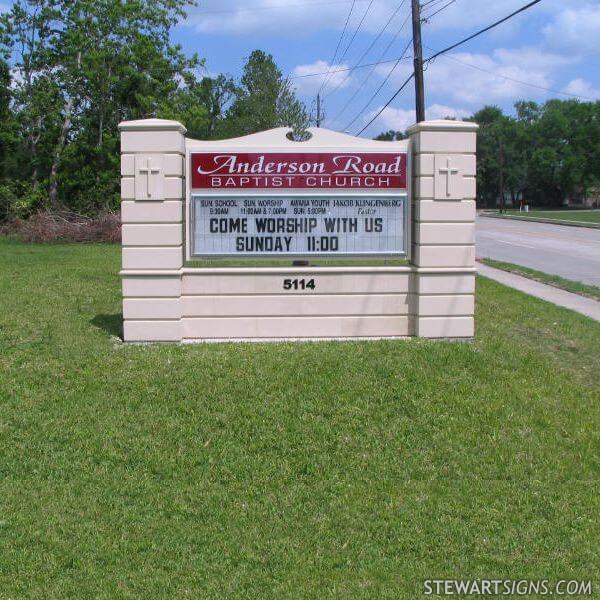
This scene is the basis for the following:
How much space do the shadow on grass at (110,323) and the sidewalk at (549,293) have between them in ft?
20.8

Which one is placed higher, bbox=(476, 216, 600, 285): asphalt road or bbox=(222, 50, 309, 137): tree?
bbox=(222, 50, 309, 137): tree

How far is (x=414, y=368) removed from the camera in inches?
291

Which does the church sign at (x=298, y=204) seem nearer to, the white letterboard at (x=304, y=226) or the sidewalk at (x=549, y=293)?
the white letterboard at (x=304, y=226)

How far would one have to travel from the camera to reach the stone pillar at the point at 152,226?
8.13m

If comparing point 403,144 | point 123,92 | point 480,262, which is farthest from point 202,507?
point 123,92

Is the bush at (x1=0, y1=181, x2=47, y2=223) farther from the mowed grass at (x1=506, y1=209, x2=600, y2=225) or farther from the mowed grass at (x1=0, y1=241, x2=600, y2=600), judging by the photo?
the mowed grass at (x1=506, y1=209, x2=600, y2=225)

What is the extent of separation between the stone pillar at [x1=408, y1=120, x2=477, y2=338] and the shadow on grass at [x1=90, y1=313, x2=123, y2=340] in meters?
3.21

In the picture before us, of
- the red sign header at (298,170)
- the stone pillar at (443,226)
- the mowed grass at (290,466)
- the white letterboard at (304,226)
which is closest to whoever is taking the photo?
the mowed grass at (290,466)

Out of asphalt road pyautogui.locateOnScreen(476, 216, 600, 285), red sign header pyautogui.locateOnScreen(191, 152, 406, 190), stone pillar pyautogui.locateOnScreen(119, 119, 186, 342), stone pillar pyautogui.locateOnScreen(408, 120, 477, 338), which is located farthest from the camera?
Result: asphalt road pyautogui.locateOnScreen(476, 216, 600, 285)

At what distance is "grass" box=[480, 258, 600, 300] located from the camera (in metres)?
14.6

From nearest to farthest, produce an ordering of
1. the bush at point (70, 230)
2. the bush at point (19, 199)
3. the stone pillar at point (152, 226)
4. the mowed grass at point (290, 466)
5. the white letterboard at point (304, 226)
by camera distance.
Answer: the mowed grass at point (290, 466), the stone pillar at point (152, 226), the white letterboard at point (304, 226), the bush at point (70, 230), the bush at point (19, 199)

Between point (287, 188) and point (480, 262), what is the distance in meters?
14.2

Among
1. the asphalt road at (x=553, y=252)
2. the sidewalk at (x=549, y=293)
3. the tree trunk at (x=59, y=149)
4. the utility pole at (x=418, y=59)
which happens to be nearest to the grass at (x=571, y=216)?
the asphalt road at (x=553, y=252)

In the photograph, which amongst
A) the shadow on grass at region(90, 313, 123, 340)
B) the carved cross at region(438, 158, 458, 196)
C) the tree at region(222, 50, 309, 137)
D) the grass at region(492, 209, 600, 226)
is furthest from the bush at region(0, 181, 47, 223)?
the grass at region(492, 209, 600, 226)
